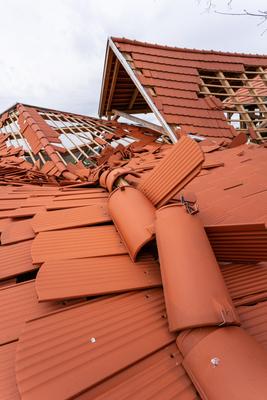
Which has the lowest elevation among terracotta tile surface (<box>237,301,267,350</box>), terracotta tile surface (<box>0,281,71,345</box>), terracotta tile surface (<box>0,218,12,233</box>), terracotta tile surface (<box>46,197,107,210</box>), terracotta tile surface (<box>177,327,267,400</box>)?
terracotta tile surface (<box>177,327,267,400</box>)

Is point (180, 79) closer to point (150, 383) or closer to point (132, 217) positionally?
point (132, 217)

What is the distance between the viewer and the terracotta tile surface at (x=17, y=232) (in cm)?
176

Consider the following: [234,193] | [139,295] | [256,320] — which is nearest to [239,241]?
[256,320]

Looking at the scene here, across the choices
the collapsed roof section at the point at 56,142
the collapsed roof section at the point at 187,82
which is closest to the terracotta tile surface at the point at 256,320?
the collapsed roof section at the point at 56,142

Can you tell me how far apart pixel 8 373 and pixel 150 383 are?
466 millimetres

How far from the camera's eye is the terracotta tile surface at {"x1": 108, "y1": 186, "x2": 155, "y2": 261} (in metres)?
1.39

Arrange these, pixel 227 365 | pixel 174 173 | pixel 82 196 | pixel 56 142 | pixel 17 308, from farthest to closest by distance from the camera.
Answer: pixel 56 142 < pixel 82 196 < pixel 174 173 < pixel 17 308 < pixel 227 365

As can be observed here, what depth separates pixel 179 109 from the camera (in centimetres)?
589

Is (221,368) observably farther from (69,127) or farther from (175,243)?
(69,127)

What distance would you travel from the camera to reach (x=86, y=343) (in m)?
0.98

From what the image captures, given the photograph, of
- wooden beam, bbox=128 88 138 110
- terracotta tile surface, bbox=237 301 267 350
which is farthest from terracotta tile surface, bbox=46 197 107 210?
wooden beam, bbox=128 88 138 110

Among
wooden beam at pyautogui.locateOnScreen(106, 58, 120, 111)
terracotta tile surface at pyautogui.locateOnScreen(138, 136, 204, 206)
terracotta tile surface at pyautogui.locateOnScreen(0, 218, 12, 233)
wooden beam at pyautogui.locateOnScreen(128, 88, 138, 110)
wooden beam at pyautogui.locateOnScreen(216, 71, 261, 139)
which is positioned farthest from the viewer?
wooden beam at pyautogui.locateOnScreen(128, 88, 138, 110)

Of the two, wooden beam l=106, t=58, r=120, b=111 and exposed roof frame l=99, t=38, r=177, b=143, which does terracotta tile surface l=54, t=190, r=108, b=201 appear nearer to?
exposed roof frame l=99, t=38, r=177, b=143

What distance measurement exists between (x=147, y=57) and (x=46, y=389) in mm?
6981
